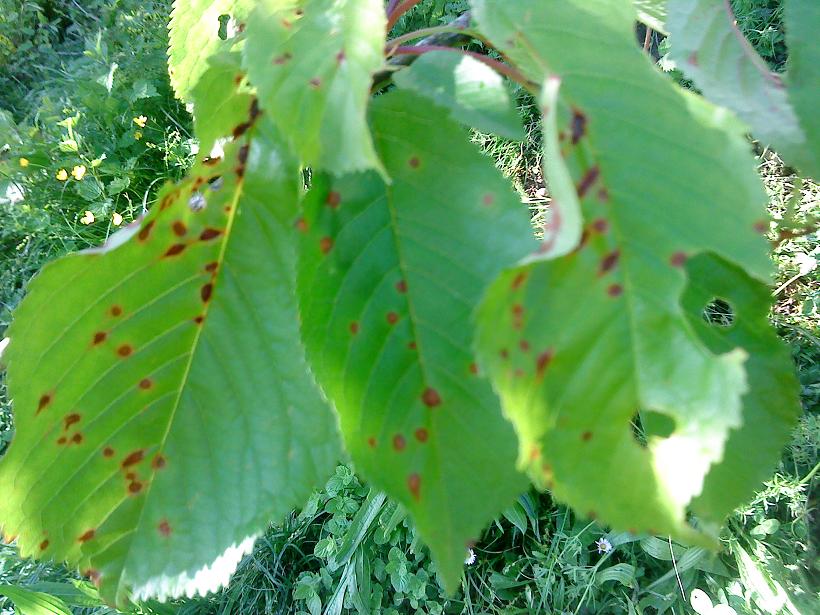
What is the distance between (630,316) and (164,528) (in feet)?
1.19

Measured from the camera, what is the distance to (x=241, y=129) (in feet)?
1.50

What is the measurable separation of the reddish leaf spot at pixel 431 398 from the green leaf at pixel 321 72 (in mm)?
155

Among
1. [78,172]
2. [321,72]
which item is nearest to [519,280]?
[321,72]

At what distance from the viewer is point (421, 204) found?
0.41m

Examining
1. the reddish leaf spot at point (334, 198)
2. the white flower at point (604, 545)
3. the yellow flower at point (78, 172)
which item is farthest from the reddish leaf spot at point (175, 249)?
the yellow flower at point (78, 172)

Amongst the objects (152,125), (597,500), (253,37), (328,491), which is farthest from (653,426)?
(152,125)

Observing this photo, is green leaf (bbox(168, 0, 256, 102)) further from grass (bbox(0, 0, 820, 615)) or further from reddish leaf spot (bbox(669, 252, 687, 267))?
grass (bbox(0, 0, 820, 615))

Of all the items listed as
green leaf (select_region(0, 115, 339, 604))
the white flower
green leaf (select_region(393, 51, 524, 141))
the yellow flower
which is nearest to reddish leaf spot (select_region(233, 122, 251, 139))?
green leaf (select_region(0, 115, 339, 604))

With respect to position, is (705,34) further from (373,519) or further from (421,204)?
(373,519)

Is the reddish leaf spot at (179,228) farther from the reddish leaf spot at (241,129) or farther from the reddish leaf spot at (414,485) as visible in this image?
the reddish leaf spot at (414,485)

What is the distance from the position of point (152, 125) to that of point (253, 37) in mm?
2503

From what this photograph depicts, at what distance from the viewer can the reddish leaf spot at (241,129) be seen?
0.46 metres

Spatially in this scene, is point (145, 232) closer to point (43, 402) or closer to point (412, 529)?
point (43, 402)

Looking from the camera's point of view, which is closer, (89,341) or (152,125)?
(89,341)
